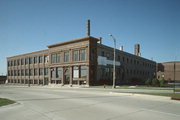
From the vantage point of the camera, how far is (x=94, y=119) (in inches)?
284

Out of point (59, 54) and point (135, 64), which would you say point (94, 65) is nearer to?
point (59, 54)

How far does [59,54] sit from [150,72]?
50372 mm

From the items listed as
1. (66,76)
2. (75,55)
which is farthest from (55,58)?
(75,55)

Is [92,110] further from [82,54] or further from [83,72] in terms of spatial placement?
[82,54]

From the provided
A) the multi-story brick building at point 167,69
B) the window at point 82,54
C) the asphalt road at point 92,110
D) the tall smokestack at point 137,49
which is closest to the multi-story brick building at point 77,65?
the window at point 82,54

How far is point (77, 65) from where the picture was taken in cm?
4609

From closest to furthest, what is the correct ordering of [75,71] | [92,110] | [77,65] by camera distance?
[92,110]
[77,65]
[75,71]

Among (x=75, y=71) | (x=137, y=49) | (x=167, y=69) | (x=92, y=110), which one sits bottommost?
(x=92, y=110)

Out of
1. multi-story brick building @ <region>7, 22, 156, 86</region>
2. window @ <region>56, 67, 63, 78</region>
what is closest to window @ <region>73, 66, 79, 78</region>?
multi-story brick building @ <region>7, 22, 156, 86</region>

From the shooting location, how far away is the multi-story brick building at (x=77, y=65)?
44531 mm

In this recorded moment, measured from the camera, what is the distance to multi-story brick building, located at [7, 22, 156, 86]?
44531mm

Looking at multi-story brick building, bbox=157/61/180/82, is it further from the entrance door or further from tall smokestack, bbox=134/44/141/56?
the entrance door

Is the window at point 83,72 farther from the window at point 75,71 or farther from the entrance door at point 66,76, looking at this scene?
the entrance door at point 66,76

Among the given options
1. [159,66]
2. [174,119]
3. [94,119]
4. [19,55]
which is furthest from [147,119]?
[159,66]
